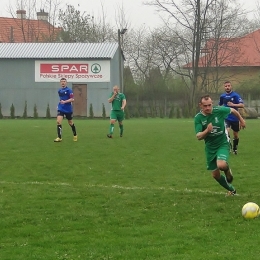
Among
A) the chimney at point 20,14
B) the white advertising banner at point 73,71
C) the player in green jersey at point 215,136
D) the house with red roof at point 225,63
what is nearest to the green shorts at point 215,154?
the player in green jersey at point 215,136

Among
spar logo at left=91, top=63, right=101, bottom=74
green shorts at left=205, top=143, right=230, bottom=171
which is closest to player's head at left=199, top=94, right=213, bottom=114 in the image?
green shorts at left=205, top=143, right=230, bottom=171

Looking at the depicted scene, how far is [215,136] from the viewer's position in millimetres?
8938

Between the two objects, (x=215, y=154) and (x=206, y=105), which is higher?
(x=206, y=105)

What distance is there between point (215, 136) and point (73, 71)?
34.3m

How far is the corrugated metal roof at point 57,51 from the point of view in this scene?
42.8 metres

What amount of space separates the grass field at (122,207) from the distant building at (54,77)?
2734 centimetres

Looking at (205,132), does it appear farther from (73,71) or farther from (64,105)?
(73,71)

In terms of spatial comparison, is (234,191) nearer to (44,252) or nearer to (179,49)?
(44,252)

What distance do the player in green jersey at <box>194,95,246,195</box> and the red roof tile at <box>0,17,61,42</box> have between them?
5323cm

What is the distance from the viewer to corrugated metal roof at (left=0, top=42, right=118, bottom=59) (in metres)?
42.8

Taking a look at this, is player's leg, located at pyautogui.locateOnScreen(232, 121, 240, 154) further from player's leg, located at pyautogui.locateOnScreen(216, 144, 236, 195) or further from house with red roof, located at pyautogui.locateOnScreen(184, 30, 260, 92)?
house with red roof, located at pyautogui.locateOnScreen(184, 30, 260, 92)

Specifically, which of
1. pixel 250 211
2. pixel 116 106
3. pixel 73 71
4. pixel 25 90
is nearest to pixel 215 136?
pixel 250 211

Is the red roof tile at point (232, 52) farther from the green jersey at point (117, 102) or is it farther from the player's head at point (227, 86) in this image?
the player's head at point (227, 86)

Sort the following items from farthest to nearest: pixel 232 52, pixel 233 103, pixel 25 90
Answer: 1. pixel 232 52
2. pixel 25 90
3. pixel 233 103
